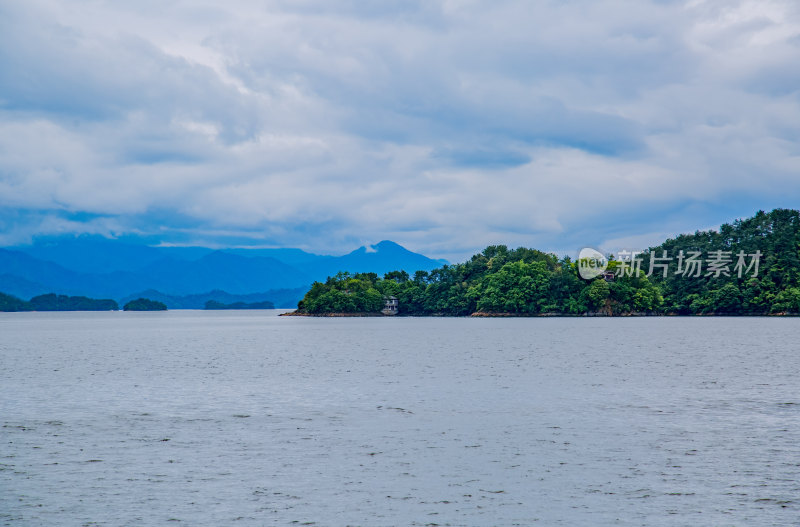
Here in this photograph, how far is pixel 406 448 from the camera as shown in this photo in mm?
24828

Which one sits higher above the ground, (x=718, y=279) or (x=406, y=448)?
(x=718, y=279)

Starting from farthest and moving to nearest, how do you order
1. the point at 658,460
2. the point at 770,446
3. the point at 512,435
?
the point at 512,435, the point at 770,446, the point at 658,460

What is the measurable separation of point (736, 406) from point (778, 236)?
159837 mm

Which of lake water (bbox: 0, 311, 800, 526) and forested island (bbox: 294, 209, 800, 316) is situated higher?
forested island (bbox: 294, 209, 800, 316)

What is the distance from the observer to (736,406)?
33438 millimetres

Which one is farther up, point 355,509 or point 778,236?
point 778,236

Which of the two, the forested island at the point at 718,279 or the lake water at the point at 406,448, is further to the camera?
the forested island at the point at 718,279

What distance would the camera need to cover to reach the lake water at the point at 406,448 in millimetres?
17453

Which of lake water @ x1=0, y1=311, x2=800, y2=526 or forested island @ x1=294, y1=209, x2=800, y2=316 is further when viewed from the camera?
forested island @ x1=294, y1=209, x2=800, y2=316

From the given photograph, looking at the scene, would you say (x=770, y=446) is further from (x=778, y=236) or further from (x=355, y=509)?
(x=778, y=236)

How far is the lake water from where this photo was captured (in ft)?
57.3

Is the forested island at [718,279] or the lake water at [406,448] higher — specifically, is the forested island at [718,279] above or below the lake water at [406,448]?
above

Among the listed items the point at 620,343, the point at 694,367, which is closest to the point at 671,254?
the point at 620,343

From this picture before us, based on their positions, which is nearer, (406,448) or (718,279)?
(406,448)
